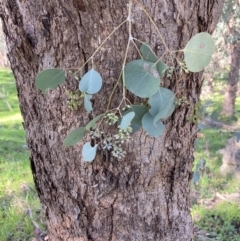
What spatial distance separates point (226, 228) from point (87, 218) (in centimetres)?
179

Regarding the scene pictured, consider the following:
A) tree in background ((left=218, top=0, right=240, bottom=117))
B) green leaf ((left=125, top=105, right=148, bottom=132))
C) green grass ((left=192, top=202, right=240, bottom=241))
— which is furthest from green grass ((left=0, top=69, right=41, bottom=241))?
tree in background ((left=218, top=0, right=240, bottom=117))

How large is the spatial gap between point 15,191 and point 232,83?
4.46 m

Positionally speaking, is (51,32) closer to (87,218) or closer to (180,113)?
(180,113)

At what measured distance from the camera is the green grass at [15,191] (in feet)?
7.52

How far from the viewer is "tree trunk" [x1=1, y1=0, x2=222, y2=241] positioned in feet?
2.36

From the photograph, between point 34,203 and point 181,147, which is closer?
point 181,147

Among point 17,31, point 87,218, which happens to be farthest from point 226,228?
point 17,31

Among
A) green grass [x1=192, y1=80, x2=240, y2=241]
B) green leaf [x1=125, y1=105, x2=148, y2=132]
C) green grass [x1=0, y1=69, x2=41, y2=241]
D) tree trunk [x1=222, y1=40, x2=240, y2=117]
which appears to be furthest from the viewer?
tree trunk [x1=222, y1=40, x2=240, y2=117]

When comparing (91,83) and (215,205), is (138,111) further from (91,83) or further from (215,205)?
(215,205)

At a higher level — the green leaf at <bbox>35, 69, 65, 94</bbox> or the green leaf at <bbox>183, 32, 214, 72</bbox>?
the green leaf at <bbox>183, 32, 214, 72</bbox>

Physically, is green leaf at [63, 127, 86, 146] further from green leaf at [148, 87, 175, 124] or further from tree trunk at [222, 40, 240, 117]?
tree trunk at [222, 40, 240, 117]

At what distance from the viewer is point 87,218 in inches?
37.0

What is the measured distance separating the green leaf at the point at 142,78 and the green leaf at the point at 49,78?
134 mm

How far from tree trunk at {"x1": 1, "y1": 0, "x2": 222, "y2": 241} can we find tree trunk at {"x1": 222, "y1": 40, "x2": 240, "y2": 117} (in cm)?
516
